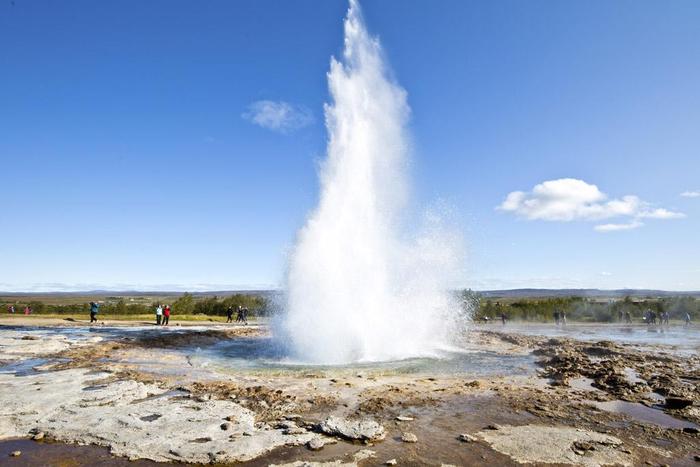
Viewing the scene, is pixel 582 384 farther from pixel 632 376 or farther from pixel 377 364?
pixel 377 364

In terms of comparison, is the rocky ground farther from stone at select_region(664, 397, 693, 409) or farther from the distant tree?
the distant tree

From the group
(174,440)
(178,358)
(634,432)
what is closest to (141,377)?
(178,358)

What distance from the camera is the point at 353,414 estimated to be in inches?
327

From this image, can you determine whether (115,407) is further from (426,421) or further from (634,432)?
(634,432)

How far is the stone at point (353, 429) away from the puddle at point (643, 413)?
4.98 metres

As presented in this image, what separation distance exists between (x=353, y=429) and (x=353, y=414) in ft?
4.01

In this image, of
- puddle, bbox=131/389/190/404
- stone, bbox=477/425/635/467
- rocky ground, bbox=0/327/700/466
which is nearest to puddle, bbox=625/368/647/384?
rocky ground, bbox=0/327/700/466

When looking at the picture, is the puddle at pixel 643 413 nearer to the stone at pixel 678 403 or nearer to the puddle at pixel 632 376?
the stone at pixel 678 403

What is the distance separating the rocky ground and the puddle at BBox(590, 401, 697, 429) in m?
0.03

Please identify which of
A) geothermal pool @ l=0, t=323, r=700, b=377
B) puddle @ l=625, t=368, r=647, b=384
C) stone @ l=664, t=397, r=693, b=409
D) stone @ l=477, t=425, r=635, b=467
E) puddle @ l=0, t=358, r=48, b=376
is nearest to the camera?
stone @ l=477, t=425, r=635, b=467

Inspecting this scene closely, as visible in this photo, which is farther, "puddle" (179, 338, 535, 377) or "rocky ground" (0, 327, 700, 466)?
"puddle" (179, 338, 535, 377)

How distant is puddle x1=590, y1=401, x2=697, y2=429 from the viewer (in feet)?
26.1

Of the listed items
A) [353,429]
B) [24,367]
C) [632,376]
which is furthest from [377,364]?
[24,367]

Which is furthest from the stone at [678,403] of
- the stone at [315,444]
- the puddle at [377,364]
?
the stone at [315,444]
